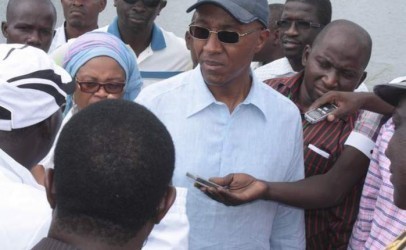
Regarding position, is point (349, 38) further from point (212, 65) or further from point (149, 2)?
point (149, 2)

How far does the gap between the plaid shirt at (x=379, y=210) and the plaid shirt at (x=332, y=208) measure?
4.9 inches

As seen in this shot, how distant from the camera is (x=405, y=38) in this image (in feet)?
19.9

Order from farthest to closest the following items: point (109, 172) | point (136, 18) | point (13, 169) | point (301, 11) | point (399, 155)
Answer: point (136, 18) → point (301, 11) → point (399, 155) → point (13, 169) → point (109, 172)

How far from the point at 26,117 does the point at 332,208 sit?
5.19ft

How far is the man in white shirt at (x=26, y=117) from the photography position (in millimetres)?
1991

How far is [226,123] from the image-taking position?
2.92 metres

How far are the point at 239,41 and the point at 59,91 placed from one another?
2.88ft

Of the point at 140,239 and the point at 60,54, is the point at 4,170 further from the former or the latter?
the point at 60,54

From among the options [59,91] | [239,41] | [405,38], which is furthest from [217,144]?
[405,38]

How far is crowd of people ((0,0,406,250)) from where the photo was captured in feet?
5.19

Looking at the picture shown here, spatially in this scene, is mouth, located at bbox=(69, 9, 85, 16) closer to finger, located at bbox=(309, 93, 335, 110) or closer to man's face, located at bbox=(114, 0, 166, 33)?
man's face, located at bbox=(114, 0, 166, 33)

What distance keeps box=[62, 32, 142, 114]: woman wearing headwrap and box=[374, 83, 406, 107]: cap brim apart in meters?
1.35

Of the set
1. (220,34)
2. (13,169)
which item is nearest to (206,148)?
(220,34)

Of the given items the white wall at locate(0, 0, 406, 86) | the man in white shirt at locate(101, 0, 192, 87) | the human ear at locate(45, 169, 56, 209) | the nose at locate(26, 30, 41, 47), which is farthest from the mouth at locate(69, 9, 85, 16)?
the human ear at locate(45, 169, 56, 209)
